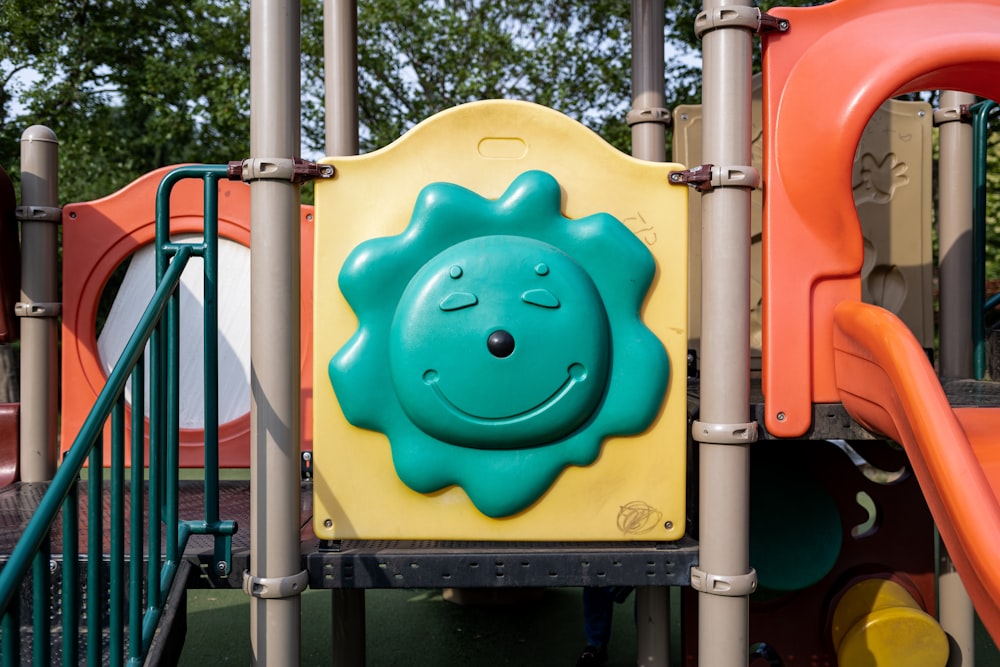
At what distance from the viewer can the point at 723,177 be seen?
7.17 feet

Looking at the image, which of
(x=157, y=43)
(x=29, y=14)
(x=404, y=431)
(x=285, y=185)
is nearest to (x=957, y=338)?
(x=404, y=431)

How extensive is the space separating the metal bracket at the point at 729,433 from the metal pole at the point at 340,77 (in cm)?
207


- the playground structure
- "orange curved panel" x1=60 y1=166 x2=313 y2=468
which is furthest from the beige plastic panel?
"orange curved panel" x1=60 y1=166 x2=313 y2=468

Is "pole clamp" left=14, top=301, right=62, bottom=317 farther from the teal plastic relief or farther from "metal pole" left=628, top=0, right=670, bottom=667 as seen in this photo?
"metal pole" left=628, top=0, right=670, bottom=667

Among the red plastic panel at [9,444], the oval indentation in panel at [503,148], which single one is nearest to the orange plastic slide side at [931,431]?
the oval indentation in panel at [503,148]

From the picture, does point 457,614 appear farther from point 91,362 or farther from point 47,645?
point 47,645

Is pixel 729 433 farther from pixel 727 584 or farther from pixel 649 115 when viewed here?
pixel 649 115

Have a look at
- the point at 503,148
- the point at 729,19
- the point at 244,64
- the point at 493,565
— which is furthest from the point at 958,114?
the point at 244,64

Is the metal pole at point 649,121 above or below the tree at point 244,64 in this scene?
below

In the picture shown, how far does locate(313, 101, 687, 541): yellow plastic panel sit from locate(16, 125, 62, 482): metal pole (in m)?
1.63

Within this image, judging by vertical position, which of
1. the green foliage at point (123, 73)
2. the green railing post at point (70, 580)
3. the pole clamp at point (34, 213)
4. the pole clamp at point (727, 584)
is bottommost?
the pole clamp at point (727, 584)

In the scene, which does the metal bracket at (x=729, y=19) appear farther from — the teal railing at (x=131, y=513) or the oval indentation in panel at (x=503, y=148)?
the teal railing at (x=131, y=513)

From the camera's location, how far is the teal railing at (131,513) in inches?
65.2

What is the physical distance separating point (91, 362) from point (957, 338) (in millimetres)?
3603
